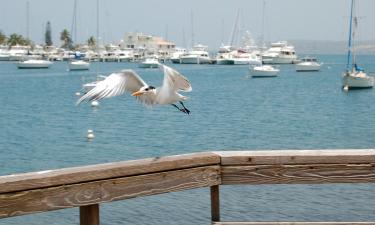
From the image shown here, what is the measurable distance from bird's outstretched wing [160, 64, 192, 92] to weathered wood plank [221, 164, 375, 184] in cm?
237

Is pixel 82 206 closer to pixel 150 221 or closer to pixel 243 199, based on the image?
pixel 150 221

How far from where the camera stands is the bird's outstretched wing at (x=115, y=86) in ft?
18.9

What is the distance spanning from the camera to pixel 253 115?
147 feet

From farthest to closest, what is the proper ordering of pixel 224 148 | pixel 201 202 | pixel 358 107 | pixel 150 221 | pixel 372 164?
pixel 358 107 → pixel 224 148 → pixel 201 202 → pixel 150 221 → pixel 372 164

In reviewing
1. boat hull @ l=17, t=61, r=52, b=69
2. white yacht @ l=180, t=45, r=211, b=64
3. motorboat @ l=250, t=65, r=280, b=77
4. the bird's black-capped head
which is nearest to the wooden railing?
the bird's black-capped head

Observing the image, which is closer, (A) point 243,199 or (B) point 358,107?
(A) point 243,199

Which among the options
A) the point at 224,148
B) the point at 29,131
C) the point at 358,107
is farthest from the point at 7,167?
the point at 358,107

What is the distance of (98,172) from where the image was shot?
149 inches

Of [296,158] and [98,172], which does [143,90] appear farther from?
[98,172]

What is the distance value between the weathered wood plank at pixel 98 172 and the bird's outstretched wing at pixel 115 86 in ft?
5.36

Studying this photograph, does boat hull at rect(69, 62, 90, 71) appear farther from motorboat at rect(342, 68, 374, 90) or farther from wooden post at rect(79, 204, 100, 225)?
wooden post at rect(79, 204, 100, 225)

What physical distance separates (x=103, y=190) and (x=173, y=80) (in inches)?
114

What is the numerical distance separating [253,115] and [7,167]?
79.6 feet

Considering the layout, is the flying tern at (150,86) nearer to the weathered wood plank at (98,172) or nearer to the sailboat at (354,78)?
the weathered wood plank at (98,172)
